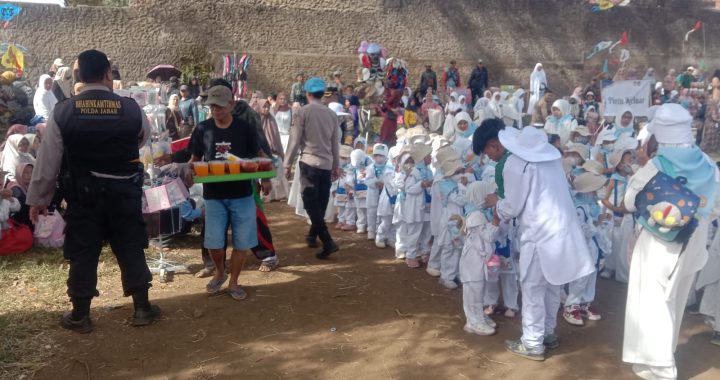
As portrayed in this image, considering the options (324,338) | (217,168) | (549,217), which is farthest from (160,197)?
(549,217)

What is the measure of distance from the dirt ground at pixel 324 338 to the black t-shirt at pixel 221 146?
1048 millimetres

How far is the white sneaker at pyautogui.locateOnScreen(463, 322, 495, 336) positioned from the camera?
498 centimetres

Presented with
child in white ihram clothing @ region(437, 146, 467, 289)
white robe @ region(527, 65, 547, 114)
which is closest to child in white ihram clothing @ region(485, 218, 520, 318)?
child in white ihram clothing @ region(437, 146, 467, 289)

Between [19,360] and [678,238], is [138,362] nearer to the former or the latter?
[19,360]

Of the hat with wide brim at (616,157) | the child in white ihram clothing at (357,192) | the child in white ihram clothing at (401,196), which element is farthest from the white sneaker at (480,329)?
the child in white ihram clothing at (357,192)

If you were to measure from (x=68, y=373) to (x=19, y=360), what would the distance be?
0.45 metres

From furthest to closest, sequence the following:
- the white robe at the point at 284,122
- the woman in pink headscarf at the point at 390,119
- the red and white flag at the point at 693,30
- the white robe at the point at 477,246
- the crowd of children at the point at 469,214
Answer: the red and white flag at the point at 693,30, the woman in pink headscarf at the point at 390,119, the white robe at the point at 284,122, the crowd of children at the point at 469,214, the white robe at the point at 477,246

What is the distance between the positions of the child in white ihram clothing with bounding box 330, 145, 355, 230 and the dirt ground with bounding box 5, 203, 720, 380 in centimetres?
217

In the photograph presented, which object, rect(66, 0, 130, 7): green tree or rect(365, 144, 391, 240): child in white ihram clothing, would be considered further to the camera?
rect(66, 0, 130, 7): green tree

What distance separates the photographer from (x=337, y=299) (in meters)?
5.68

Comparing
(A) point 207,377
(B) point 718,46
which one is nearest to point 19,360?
(A) point 207,377

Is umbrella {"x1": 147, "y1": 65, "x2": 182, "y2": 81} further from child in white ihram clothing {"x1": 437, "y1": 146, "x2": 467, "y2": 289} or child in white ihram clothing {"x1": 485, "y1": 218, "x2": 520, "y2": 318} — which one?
child in white ihram clothing {"x1": 485, "y1": 218, "x2": 520, "y2": 318}

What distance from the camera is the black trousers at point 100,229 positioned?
4570 millimetres

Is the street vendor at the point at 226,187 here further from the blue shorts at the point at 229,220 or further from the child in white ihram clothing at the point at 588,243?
the child in white ihram clothing at the point at 588,243
